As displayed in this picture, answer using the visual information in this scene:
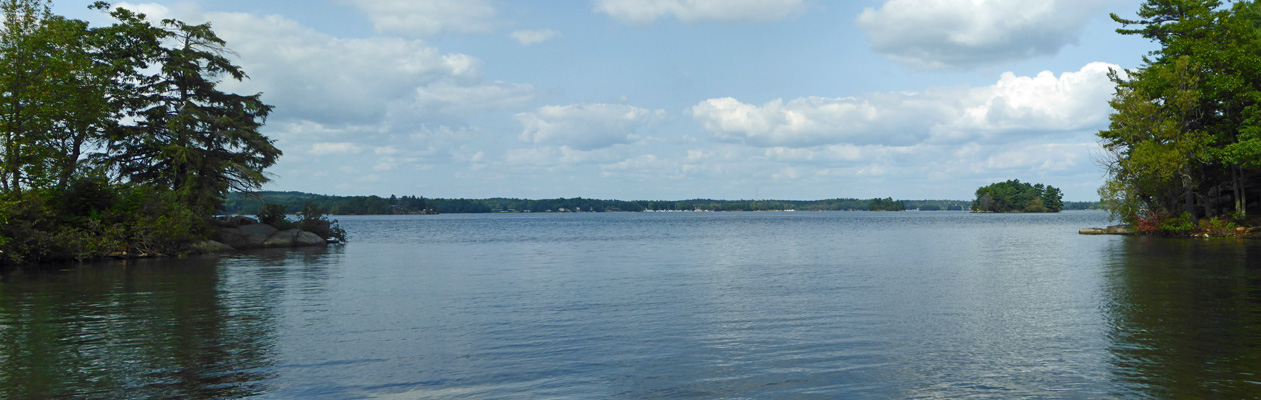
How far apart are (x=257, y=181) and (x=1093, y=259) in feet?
155

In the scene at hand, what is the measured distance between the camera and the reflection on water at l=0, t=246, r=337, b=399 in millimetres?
9982

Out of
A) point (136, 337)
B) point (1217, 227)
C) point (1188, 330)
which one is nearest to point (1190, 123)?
point (1217, 227)

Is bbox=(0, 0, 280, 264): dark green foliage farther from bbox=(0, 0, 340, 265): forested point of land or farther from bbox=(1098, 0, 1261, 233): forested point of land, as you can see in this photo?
bbox=(1098, 0, 1261, 233): forested point of land

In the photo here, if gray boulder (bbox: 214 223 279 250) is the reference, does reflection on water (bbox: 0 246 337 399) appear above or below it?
below

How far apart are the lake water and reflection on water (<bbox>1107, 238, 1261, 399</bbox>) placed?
60 millimetres

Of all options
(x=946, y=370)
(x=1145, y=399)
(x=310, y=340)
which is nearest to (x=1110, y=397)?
(x=1145, y=399)

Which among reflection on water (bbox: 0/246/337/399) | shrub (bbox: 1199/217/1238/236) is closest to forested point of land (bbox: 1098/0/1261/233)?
shrub (bbox: 1199/217/1238/236)

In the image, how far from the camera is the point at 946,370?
1061 centimetres

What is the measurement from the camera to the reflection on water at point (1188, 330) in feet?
31.2

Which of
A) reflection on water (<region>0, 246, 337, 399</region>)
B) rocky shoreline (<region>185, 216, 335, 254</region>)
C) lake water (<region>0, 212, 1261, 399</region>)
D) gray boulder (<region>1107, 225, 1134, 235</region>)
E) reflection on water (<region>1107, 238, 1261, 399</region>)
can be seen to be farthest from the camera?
gray boulder (<region>1107, 225, 1134, 235</region>)

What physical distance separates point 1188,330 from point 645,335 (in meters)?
9.66

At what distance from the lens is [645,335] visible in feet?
45.7

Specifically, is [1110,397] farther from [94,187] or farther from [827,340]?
[94,187]

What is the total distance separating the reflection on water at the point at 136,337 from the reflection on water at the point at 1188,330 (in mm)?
11789
